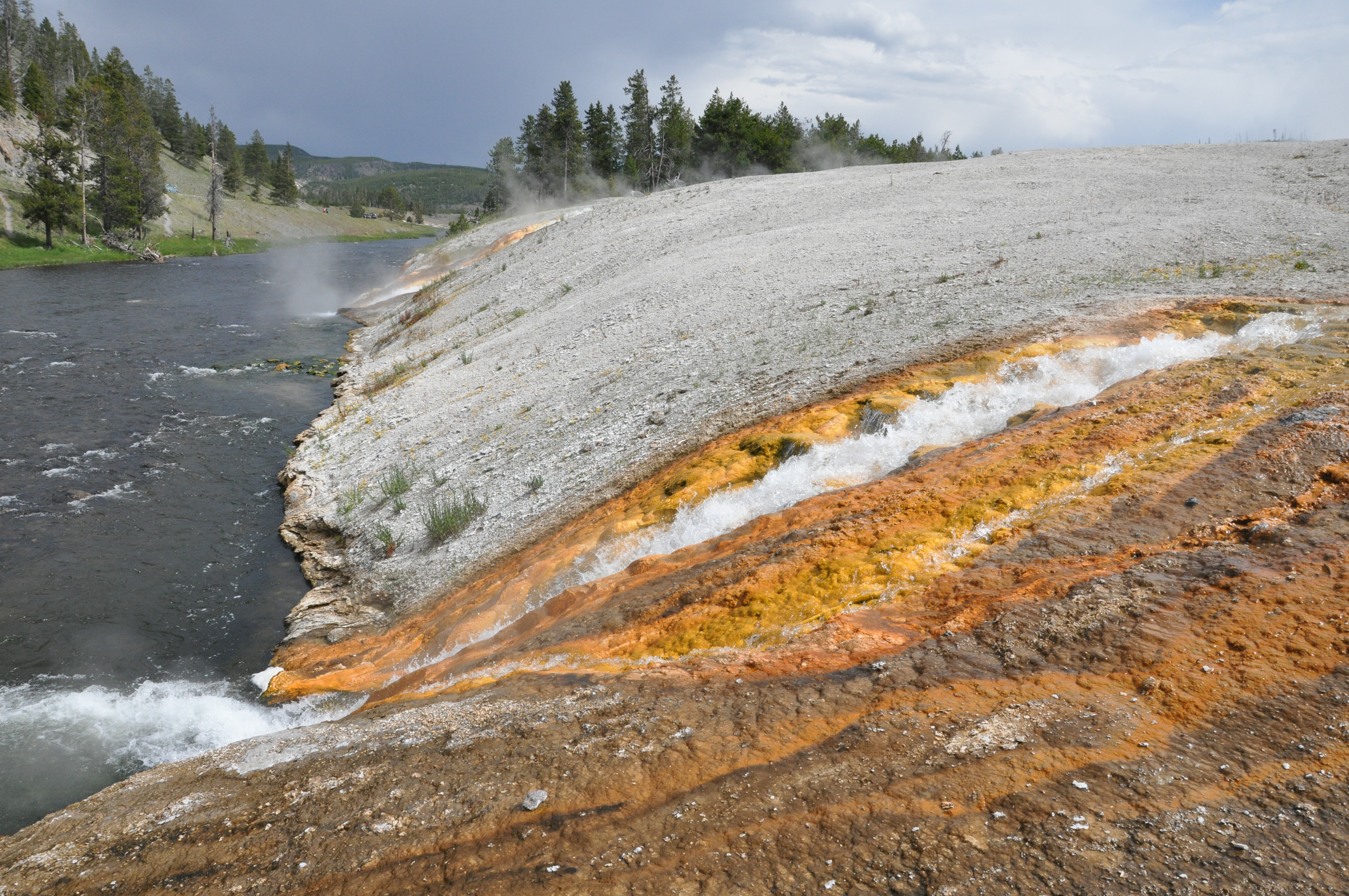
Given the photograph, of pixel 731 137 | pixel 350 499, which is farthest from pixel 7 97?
pixel 350 499

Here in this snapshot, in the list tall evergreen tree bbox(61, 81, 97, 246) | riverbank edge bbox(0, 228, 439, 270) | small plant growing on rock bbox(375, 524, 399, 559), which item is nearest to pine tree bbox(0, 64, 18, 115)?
tall evergreen tree bbox(61, 81, 97, 246)

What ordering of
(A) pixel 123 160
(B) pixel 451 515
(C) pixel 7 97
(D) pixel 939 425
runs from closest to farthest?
(D) pixel 939 425, (B) pixel 451 515, (A) pixel 123 160, (C) pixel 7 97

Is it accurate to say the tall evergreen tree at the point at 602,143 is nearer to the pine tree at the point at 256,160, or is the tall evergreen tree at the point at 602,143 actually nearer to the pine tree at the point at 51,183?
the pine tree at the point at 51,183

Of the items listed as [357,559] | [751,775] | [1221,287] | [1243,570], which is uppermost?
[1221,287]

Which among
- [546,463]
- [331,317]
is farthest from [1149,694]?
[331,317]

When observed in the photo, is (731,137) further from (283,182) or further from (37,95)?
(283,182)

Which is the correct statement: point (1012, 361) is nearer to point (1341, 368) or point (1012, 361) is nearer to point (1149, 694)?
point (1341, 368)

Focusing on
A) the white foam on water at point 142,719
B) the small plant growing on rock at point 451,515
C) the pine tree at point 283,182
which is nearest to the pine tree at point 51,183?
the small plant growing on rock at point 451,515
